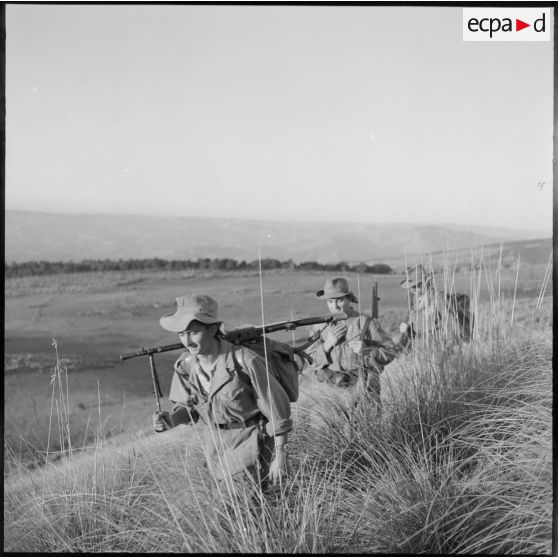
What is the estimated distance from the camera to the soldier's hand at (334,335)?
12.5 ft

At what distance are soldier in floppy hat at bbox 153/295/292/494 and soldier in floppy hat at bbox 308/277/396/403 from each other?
1.09 meters

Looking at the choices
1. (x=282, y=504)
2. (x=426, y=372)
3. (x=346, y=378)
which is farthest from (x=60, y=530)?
(x=426, y=372)

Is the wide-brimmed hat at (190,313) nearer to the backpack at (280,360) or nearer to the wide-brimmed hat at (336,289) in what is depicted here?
the backpack at (280,360)

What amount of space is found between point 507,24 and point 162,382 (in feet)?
15.1

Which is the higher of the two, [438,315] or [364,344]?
[438,315]

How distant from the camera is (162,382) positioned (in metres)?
6.59

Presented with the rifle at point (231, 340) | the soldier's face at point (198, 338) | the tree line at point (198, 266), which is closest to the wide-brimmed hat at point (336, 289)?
the rifle at point (231, 340)

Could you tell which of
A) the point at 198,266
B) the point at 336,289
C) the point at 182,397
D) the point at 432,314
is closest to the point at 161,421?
the point at 182,397

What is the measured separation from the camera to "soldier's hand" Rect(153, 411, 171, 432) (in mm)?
2479

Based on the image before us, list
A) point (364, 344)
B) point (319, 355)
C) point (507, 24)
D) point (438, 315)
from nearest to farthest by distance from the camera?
point (507, 24) → point (364, 344) → point (319, 355) → point (438, 315)

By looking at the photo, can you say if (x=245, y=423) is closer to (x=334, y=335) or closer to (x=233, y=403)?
(x=233, y=403)

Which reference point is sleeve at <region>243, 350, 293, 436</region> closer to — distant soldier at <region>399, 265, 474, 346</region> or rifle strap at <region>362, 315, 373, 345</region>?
rifle strap at <region>362, 315, 373, 345</region>

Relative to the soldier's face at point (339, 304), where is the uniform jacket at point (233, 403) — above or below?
below

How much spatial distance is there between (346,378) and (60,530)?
165cm
